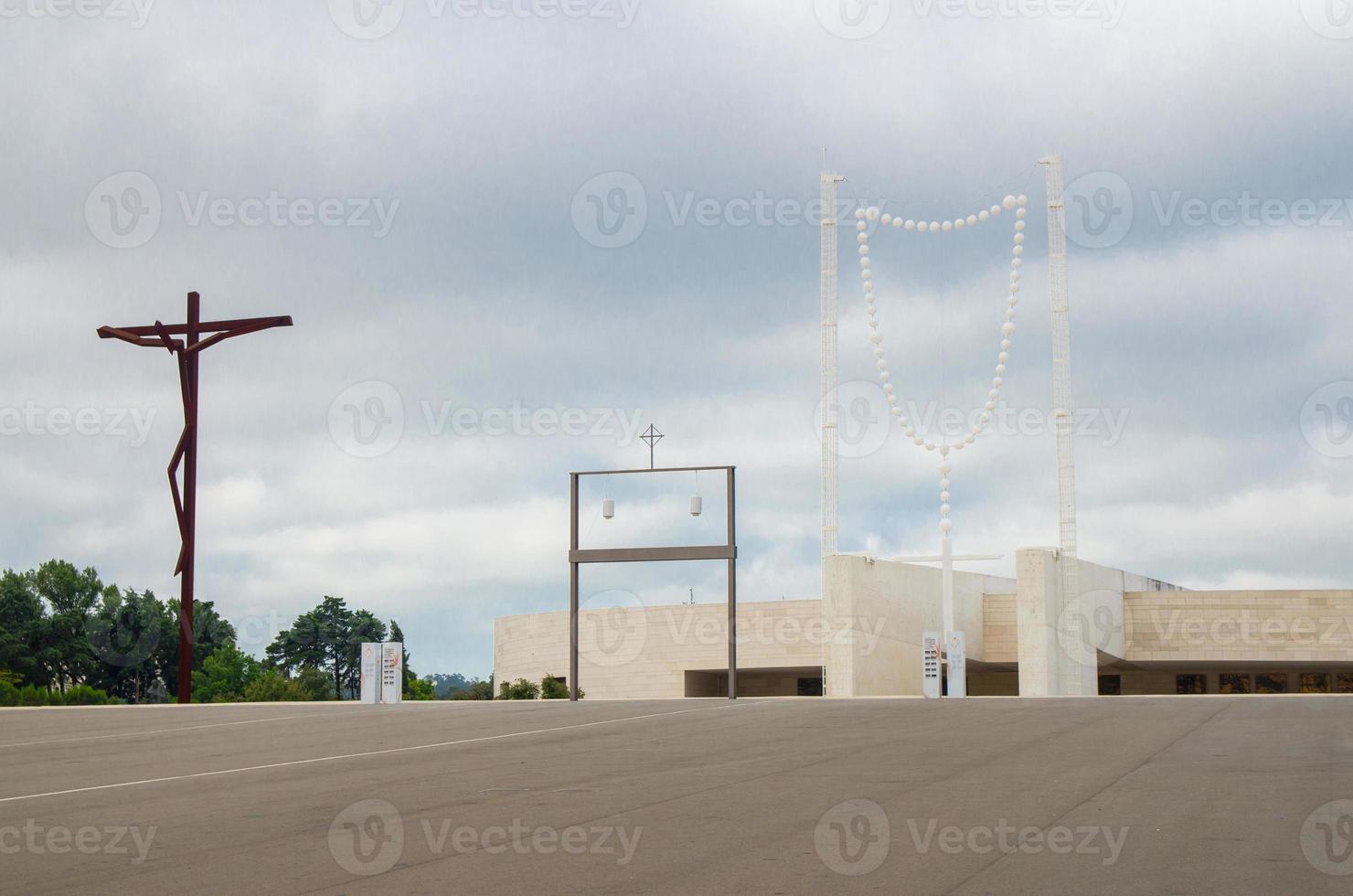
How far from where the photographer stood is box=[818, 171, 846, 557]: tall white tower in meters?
47.5

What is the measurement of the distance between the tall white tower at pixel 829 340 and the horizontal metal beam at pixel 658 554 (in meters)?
16.9

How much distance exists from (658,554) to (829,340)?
18321 mm

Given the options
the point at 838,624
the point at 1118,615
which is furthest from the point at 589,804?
the point at 1118,615

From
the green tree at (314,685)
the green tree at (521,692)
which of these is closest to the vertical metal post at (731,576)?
the green tree at (521,692)

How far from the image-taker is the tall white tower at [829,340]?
4747 cm

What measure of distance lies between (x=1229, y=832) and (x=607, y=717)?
46.3 feet

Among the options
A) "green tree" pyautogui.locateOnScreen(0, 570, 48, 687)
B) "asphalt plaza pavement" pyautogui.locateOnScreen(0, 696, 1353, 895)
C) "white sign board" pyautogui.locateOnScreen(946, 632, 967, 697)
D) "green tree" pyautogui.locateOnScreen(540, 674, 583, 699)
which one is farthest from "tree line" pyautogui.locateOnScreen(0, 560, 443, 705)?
"asphalt plaza pavement" pyautogui.locateOnScreen(0, 696, 1353, 895)

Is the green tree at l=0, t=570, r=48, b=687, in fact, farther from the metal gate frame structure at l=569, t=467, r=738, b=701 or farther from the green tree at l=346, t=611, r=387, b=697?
the metal gate frame structure at l=569, t=467, r=738, b=701

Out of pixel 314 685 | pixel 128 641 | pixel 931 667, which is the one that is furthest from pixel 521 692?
pixel 128 641

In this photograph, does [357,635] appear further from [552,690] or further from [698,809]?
[698,809]

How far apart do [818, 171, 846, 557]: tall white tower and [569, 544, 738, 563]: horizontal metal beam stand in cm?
1693

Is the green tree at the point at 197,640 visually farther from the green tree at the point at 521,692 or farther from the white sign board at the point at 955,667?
the white sign board at the point at 955,667

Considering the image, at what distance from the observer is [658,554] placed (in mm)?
31172

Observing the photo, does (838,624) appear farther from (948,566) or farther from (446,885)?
(446,885)
